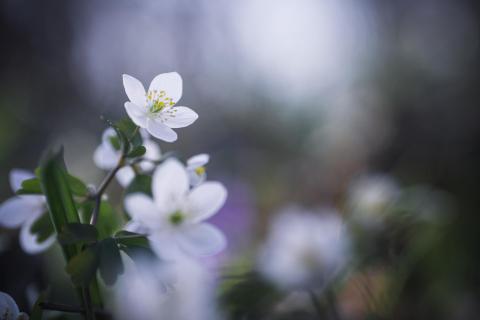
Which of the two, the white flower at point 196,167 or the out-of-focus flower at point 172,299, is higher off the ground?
the white flower at point 196,167

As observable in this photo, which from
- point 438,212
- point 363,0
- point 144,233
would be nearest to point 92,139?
point 438,212

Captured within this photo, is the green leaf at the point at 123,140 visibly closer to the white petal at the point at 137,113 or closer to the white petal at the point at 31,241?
the white petal at the point at 137,113

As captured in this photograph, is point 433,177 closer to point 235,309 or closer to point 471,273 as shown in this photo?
point 471,273

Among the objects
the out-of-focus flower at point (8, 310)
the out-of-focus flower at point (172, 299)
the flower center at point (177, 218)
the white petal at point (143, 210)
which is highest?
the white petal at point (143, 210)

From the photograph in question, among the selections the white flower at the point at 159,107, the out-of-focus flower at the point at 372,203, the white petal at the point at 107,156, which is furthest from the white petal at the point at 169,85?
the out-of-focus flower at the point at 372,203

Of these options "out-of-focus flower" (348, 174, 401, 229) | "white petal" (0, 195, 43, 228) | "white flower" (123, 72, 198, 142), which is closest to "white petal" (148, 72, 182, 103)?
"white flower" (123, 72, 198, 142)

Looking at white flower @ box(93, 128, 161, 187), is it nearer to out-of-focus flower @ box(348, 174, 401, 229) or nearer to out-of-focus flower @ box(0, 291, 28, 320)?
out-of-focus flower @ box(0, 291, 28, 320)

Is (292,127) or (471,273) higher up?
(292,127)
